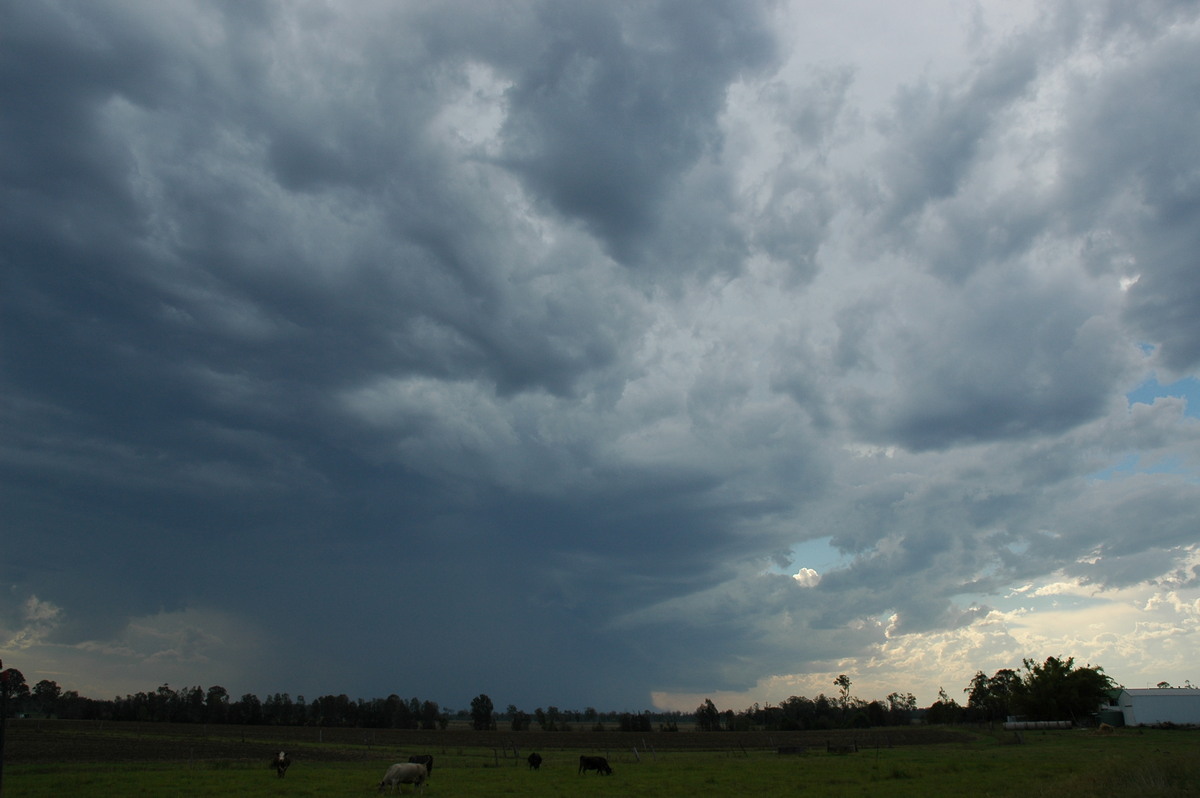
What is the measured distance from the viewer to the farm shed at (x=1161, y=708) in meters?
132

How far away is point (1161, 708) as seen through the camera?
133 meters

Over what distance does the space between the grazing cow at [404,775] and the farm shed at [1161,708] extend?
502 ft

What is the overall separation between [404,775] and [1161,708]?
15941cm

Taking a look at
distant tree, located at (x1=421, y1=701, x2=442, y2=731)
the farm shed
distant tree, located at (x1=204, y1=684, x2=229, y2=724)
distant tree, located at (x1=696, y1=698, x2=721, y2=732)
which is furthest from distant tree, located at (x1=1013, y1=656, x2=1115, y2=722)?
distant tree, located at (x1=204, y1=684, x2=229, y2=724)

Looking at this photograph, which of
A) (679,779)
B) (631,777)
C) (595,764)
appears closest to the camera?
(679,779)

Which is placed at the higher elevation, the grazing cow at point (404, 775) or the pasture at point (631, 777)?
the grazing cow at point (404, 775)

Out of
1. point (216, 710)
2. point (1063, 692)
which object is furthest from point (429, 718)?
point (1063, 692)

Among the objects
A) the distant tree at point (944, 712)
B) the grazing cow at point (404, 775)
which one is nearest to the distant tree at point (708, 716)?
the distant tree at point (944, 712)

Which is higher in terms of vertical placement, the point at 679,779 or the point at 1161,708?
the point at 679,779

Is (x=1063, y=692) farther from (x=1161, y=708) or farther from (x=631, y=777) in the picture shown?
(x=631, y=777)

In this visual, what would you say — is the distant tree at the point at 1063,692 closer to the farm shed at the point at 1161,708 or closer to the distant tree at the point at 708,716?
the farm shed at the point at 1161,708

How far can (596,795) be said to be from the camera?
113ft

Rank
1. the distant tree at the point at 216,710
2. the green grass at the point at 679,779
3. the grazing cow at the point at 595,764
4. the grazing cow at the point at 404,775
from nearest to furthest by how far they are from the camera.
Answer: the green grass at the point at 679,779, the grazing cow at the point at 404,775, the grazing cow at the point at 595,764, the distant tree at the point at 216,710

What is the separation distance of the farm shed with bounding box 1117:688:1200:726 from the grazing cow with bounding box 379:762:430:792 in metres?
153
